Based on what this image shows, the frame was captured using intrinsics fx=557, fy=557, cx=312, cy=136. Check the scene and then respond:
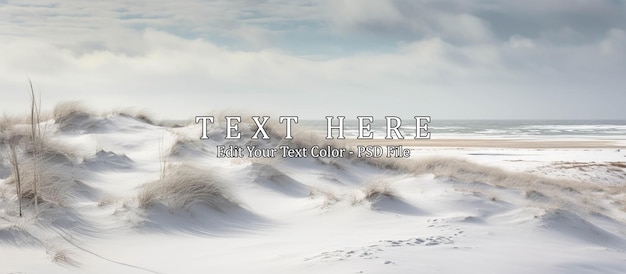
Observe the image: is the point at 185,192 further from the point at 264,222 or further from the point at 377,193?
the point at 377,193

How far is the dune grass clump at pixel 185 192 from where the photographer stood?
20.2ft

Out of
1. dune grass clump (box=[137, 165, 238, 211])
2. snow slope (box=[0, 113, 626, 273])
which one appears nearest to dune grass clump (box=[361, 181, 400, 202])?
snow slope (box=[0, 113, 626, 273])

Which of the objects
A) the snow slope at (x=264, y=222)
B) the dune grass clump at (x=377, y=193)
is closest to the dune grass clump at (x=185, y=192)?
the snow slope at (x=264, y=222)

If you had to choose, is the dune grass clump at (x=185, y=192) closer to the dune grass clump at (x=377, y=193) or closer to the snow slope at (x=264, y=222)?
the snow slope at (x=264, y=222)

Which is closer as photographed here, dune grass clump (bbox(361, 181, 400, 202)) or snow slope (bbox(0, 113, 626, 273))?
snow slope (bbox(0, 113, 626, 273))

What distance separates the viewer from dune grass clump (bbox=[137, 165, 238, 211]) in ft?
20.2

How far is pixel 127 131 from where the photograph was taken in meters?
11.5

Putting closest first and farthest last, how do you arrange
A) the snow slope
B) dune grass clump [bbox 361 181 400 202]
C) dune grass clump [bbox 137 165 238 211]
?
the snow slope
dune grass clump [bbox 137 165 238 211]
dune grass clump [bbox 361 181 400 202]

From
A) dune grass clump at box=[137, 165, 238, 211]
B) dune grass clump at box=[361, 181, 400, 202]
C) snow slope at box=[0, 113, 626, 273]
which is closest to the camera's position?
snow slope at box=[0, 113, 626, 273]

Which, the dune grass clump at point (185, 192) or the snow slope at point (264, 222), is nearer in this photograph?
the snow slope at point (264, 222)

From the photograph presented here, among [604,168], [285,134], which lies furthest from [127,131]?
[604,168]

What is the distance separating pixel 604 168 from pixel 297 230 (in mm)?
13787

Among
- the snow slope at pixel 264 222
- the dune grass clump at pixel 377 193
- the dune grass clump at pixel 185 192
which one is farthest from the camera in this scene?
the dune grass clump at pixel 377 193

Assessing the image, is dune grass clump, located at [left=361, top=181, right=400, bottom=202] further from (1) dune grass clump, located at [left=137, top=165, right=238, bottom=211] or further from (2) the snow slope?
(1) dune grass clump, located at [left=137, top=165, right=238, bottom=211]
